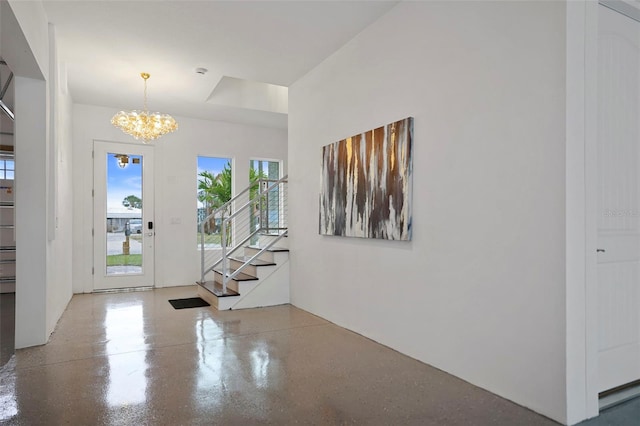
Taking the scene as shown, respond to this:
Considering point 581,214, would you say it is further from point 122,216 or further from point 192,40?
point 122,216

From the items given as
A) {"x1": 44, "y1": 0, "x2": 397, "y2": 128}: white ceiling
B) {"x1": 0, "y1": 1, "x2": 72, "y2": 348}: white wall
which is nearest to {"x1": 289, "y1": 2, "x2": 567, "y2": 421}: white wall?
{"x1": 44, "y1": 0, "x2": 397, "y2": 128}: white ceiling

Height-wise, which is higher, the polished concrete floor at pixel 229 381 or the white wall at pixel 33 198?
the white wall at pixel 33 198

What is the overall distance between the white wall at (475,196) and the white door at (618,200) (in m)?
0.51

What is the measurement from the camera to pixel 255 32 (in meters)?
3.79

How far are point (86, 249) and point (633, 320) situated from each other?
6.65m

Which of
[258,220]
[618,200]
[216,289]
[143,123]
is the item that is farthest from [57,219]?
[618,200]

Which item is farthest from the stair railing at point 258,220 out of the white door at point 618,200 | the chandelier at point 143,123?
the white door at point 618,200

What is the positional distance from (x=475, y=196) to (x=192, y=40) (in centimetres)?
314

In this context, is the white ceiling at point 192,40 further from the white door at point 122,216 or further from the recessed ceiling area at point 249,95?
the white door at point 122,216

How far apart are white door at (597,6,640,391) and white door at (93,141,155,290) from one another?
6.07 meters

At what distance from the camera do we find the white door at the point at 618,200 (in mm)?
2406

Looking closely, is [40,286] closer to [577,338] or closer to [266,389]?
[266,389]

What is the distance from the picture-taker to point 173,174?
662cm

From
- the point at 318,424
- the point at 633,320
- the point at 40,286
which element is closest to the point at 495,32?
the point at 633,320
